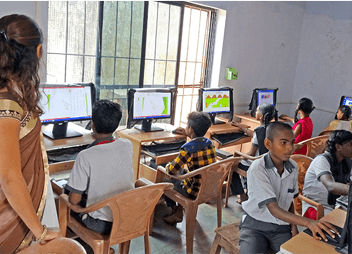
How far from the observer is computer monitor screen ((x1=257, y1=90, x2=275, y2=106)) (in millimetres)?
4793

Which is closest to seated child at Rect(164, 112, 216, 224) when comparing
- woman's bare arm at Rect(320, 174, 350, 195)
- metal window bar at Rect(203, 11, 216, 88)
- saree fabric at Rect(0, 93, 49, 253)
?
woman's bare arm at Rect(320, 174, 350, 195)

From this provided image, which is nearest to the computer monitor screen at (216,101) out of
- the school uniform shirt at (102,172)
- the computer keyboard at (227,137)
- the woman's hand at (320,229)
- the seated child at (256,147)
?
the computer keyboard at (227,137)

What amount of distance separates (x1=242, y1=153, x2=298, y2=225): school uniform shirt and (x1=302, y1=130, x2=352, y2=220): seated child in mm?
392

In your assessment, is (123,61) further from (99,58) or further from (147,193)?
(147,193)

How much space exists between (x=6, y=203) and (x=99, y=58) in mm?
2678

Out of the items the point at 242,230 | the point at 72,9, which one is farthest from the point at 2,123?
the point at 72,9

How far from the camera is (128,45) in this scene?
3.84 meters

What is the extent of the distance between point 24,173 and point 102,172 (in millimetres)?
579

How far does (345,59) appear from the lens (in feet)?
17.4

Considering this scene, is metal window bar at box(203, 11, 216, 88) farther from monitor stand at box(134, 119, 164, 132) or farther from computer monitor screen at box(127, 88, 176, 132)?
monitor stand at box(134, 119, 164, 132)

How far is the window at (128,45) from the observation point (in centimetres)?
337

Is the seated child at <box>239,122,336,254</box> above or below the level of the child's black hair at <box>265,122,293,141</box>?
below

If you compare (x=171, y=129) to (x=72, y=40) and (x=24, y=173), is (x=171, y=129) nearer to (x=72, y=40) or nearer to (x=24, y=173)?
(x=72, y=40)

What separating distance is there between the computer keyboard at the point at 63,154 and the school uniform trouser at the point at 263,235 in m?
1.36
